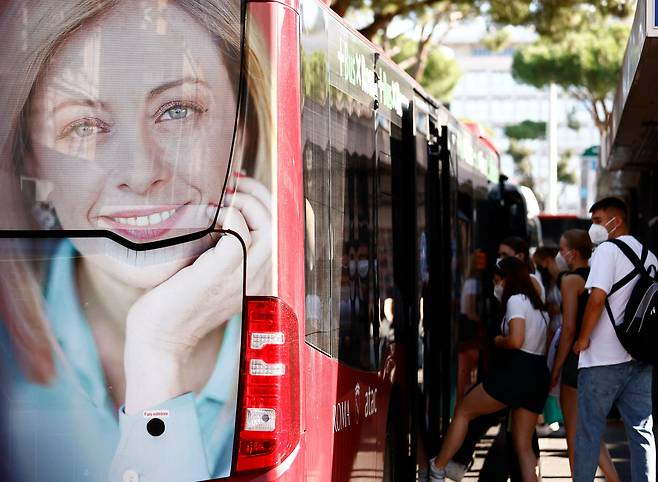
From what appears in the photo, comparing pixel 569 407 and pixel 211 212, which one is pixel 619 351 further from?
pixel 211 212

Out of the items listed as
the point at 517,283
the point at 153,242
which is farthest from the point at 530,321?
the point at 153,242

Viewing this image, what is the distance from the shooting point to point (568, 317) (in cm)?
867

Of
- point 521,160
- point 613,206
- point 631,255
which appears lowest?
point 631,255

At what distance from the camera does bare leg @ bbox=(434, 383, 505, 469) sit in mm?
9062

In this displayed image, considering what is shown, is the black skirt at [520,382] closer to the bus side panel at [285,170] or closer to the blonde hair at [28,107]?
the bus side panel at [285,170]

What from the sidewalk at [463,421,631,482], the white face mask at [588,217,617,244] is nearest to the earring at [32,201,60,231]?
the white face mask at [588,217,617,244]

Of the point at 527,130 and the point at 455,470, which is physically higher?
the point at 527,130

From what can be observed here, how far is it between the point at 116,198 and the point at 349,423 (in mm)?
1964

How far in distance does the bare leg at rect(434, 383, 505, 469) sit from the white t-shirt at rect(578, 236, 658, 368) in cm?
118

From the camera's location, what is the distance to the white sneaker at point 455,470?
921cm

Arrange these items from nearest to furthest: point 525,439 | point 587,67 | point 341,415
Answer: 1. point 341,415
2. point 525,439
3. point 587,67

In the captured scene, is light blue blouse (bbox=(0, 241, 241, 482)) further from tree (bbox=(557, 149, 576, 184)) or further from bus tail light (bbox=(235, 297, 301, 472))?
tree (bbox=(557, 149, 576, 184))

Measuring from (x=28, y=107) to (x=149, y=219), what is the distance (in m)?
0.71

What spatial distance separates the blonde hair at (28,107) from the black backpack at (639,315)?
129 inches
